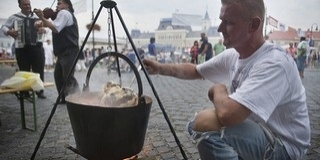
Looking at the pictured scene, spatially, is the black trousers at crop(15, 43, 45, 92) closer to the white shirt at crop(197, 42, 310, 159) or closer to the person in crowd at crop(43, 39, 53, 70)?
the white shirt at crop(197, 42, 310, 159)

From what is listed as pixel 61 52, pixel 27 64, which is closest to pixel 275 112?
pixel 61 52

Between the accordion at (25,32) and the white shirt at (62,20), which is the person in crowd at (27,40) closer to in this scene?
the accordion at (25,32)

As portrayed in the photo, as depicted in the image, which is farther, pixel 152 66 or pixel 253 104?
pixel 152 66

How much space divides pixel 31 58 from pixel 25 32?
629mm

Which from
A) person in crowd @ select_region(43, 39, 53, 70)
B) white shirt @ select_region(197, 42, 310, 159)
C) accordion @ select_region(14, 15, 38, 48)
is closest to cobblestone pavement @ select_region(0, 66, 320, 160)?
accordion @ select_region(14, 15, 38, 48)

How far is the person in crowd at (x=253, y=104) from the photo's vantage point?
5.38ft

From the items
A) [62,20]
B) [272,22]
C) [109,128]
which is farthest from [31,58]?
[272,22]

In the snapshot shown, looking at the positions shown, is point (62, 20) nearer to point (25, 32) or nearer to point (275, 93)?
point (25, 32)

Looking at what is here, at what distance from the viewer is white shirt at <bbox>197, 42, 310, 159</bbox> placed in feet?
5.33

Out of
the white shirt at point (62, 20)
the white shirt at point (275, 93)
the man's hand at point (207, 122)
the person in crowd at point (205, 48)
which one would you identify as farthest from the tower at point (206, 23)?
the man's hand at point (207, 122)

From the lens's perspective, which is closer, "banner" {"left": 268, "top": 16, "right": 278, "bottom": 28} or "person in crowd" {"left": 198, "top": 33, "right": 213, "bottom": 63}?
"person in crowd" {"left": 198, "top": 33, "right": 213, "bottom": 63}

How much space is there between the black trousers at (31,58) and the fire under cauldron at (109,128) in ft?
14.7

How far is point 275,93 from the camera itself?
1657 mm

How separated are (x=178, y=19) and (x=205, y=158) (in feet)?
96.1
